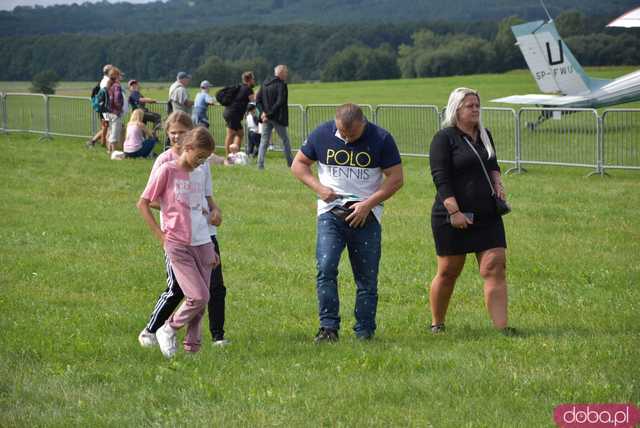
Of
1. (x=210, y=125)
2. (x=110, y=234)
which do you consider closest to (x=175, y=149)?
(x=110, y=234)

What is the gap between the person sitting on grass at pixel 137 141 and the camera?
2205 centimetres

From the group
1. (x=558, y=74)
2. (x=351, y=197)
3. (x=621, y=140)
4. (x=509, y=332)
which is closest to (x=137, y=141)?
(x=621, y=140)

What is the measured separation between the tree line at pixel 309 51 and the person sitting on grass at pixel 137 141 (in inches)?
2033

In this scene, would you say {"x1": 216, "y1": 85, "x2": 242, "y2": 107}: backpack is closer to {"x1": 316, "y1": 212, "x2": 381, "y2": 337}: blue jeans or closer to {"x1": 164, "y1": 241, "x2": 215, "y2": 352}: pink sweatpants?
{"x1": 316, "y1": 212, "x2": 381, "y2": 337}: blue jeans

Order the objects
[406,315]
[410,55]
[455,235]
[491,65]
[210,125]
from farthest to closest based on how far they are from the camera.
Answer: [410,55] < [491,65] < [210,125] < [406,315] < [455,235]

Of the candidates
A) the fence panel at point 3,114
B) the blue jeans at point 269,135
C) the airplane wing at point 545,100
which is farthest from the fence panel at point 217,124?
the airplane wing at point 545,100

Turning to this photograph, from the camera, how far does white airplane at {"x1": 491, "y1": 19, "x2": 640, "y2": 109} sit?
109ft

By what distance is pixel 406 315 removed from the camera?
31.3 ft

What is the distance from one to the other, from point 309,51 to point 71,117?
3660 inches

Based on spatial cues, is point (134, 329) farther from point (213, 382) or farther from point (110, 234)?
point (110, 234)

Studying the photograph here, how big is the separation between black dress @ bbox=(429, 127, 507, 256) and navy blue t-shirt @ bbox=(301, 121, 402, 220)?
1.20 feet

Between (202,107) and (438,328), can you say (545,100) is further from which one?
(438,328)

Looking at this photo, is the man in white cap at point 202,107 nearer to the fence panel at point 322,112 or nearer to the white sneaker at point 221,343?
the fence panel at point 322,112

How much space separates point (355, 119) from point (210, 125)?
1856 cm
